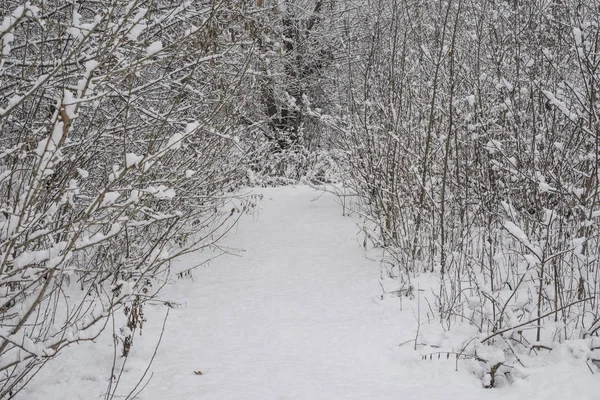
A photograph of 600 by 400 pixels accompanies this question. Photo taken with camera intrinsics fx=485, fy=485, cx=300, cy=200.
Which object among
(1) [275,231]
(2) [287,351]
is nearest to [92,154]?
(2) [287,351]

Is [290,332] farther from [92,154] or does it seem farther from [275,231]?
[275,231]

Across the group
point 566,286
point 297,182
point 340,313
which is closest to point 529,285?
point 566,286

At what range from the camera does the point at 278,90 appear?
41.8 ft

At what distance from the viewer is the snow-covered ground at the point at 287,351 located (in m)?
2.80

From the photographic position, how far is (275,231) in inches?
286

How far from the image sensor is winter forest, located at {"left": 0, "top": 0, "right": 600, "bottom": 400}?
2.44m

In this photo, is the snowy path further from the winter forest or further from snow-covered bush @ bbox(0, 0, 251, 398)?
snow-covered bush @ bbox(0, 0, 251, 398)

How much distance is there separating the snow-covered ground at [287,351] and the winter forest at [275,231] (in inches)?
0.8

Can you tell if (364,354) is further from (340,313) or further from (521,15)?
(521,15)

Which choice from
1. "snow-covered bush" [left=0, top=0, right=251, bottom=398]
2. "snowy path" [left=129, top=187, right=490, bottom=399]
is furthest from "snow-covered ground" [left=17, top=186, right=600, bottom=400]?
"snow-covered bush" [left=0, top=0, right=251, bottom=398]

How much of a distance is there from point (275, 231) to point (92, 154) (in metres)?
4.14

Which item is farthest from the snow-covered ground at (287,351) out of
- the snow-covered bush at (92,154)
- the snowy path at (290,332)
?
the snow-covered bush at (92,154)

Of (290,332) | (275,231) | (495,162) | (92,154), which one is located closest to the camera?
(92,154)

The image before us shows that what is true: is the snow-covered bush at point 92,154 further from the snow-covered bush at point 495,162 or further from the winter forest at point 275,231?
the snow-covered bush at point 495,162
